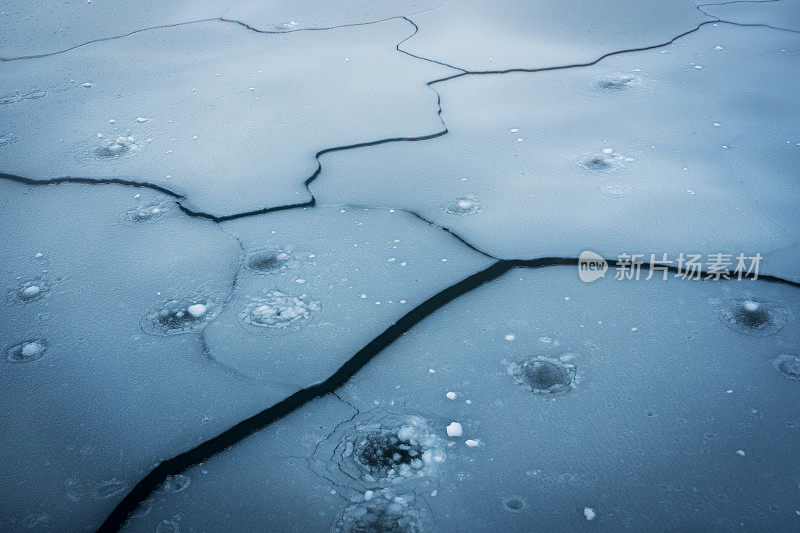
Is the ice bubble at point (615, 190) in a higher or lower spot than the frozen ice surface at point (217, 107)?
lower

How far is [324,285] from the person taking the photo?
1646 millimetres

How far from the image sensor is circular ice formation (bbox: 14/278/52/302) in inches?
64.7

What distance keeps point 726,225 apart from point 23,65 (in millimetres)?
3429

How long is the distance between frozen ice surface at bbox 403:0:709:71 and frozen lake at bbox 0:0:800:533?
6 cm

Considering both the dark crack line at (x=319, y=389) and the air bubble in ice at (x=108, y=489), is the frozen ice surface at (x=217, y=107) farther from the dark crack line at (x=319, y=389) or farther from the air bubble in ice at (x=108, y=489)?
the air bubble in ice at (x=108, y=489)

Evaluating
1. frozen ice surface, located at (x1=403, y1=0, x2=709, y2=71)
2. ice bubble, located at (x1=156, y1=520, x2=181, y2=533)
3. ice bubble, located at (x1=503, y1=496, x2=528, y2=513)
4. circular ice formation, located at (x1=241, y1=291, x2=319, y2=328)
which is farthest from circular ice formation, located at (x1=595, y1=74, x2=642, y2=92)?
ice bubble, located at (x1=156, y1=520, x2=181, y2=533)

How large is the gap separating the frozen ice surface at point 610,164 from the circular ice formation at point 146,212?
20.3 inches

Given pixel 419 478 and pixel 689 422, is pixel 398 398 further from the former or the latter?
pixel 689 422

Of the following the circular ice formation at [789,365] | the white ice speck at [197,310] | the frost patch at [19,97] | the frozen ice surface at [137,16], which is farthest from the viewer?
the frozen ice surface at [137,16]

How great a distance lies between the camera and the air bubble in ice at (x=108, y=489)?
45.0 inches

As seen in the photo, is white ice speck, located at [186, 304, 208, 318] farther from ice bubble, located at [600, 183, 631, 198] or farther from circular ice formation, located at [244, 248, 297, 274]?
ice bubble, located at [600, 183, 631, 198]

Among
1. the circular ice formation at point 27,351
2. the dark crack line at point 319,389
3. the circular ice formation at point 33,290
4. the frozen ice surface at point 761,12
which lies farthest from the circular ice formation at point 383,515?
the frozen ice surface at point 761,12

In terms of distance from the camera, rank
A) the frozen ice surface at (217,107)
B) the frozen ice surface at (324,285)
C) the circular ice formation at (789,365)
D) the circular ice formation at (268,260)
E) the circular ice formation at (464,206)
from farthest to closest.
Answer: the frozen ice surface at (217,107), the circular ice formation at (464,206), the circular ice formation at (268,260), the frozen ice surface at (324,285), the circular ice formation at (789,365)

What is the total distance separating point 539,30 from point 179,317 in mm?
2617
